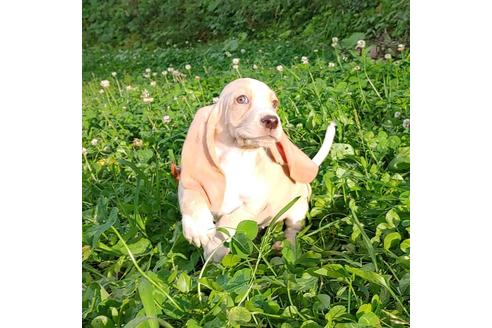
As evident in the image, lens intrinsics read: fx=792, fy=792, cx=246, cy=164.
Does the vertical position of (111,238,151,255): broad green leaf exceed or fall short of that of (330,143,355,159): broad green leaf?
it falls short

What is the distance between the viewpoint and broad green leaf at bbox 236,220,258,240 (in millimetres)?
1191

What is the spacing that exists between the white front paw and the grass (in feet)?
0.15

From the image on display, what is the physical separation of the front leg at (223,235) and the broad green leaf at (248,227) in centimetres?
1

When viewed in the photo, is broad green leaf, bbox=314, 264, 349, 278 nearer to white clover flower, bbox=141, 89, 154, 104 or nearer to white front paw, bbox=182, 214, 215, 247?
white front paw, bbox=182, 214, 215, 247

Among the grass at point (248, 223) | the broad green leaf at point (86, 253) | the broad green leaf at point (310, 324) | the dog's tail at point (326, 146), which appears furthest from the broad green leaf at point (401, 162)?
the broad green leaf at point (86, 253)

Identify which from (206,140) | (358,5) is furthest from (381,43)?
(206,140)

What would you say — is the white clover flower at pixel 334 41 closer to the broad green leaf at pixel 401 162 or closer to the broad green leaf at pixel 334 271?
the broad green leaf at pixel 401 162

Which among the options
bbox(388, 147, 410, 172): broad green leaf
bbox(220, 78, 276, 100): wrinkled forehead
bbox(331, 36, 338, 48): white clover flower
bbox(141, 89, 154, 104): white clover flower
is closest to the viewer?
bbox(220, 78, 276, 100): wrinkled forehead

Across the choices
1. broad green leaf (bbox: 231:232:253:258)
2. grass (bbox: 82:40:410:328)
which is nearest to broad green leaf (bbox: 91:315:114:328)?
grass (bbox: 82:40:410:328)

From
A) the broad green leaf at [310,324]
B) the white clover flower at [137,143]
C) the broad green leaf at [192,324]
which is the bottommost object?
the white clover flower at [137,143]

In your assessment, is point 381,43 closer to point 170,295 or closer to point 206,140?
point 206,140

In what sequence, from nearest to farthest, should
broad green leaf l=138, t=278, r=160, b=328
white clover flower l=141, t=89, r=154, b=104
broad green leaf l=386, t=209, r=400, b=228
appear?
broad green leaf l=138, t=278, r=160, b=328 < broad green leaf l=386, t=209, r=400, b=228 < white clover flower l=141, t=89, r=154, b=104

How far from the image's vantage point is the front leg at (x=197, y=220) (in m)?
1.20
